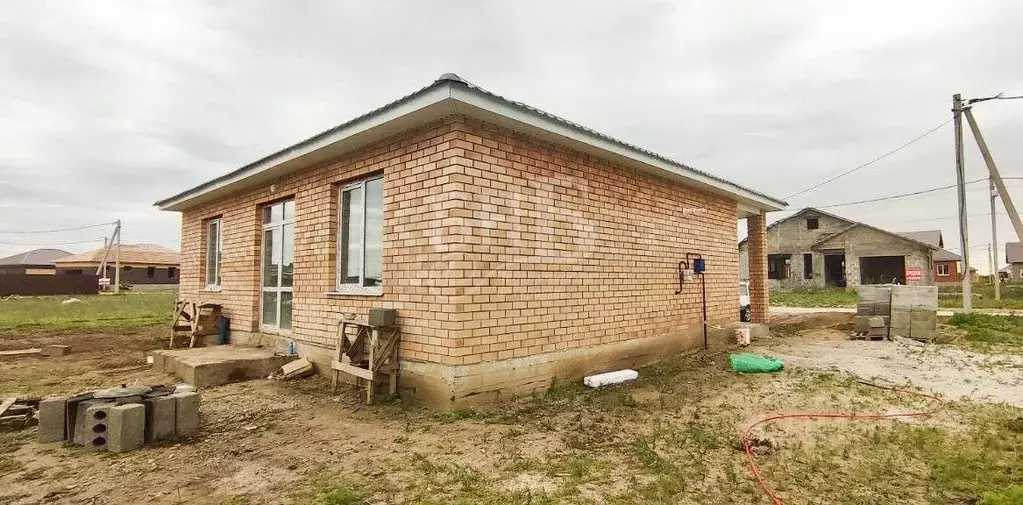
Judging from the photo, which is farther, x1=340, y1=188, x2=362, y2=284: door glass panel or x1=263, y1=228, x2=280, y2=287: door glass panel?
x1=263, y1=228, x2=280, y2=287: door glass panel

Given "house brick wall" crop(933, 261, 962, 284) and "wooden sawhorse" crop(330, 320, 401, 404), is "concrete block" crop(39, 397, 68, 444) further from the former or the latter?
"house brick wall" crop(933, 261, 962, 284)

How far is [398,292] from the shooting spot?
529 cm

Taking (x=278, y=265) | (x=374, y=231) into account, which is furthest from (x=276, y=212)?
(x=374, y=231)

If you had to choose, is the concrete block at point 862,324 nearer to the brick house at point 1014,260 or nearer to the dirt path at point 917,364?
the dirt path at point 917,364

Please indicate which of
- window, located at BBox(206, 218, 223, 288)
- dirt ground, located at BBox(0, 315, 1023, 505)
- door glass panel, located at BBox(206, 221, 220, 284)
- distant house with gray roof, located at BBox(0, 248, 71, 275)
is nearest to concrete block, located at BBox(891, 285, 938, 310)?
dirt ground, located at BBox(0, 315, 1023, 505)

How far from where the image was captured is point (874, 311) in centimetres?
1005

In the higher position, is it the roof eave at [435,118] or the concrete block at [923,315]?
the roof eave at [435,118]

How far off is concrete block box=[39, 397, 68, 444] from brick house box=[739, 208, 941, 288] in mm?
28794

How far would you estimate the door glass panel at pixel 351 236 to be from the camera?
6164 mm

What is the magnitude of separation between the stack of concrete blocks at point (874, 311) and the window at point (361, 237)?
31.7 ft

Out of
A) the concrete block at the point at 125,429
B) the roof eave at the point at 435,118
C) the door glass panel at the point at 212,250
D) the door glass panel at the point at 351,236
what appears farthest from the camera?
the door glass panel at the point at 212,250

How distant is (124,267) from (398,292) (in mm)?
49316

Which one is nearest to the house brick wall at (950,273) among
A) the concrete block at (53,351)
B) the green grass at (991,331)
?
the green grass at (991,331)

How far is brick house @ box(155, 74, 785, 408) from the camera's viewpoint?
15.8 ft
